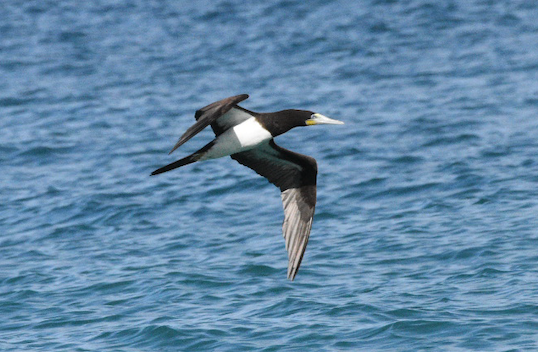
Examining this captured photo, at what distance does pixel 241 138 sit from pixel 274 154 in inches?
38.6

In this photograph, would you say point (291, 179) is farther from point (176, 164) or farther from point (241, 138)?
point (176, 164)

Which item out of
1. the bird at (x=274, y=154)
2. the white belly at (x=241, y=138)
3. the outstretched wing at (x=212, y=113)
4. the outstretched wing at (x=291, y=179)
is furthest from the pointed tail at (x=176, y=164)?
the outstretched wing at (x=291, y=179)

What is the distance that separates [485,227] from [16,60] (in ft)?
43.1

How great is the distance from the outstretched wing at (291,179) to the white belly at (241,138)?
2.34ft

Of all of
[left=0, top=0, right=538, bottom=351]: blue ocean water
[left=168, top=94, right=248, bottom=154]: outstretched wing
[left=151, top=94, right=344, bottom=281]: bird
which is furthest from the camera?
[left=0, top=0, right=538, bottom=351]: blue ocean water

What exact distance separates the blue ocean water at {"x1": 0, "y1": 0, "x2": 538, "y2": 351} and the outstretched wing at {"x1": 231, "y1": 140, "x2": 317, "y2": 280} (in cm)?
79

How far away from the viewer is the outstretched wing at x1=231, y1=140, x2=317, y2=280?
9.22 meters

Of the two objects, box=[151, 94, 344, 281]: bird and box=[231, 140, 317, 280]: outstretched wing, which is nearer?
box=[151, 94, 344, 281]: bird

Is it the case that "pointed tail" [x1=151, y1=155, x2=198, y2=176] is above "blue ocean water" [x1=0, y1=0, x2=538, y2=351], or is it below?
above

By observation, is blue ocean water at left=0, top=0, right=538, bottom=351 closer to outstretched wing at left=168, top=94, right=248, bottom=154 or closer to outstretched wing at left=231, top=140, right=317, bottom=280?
outstretched wing at left=231, top=140, right=317, bottom=280

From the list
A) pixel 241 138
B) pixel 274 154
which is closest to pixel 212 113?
pixel 241 138

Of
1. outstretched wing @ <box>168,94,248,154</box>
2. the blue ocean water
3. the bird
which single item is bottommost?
the blue ocean water

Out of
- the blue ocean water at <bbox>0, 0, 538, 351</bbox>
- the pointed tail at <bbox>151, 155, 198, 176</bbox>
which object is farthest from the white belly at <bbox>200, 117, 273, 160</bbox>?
the blue ocean water at <bbox>0, 0, 538, 351</bbox>

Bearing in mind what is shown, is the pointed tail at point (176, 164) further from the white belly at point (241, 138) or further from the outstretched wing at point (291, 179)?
the outstretched wing at point (291, 179)
